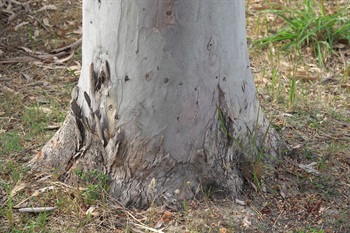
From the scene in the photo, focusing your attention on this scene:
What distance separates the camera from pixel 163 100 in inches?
120

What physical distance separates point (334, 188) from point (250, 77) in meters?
0.86

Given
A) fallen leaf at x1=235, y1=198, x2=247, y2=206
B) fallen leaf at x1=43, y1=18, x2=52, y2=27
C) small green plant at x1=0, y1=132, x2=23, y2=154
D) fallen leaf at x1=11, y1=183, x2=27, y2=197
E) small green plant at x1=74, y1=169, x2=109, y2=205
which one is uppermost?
fallen leaf at x1=43, y1=18, x2=52, y2=27

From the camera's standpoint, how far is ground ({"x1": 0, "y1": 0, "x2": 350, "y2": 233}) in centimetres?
314

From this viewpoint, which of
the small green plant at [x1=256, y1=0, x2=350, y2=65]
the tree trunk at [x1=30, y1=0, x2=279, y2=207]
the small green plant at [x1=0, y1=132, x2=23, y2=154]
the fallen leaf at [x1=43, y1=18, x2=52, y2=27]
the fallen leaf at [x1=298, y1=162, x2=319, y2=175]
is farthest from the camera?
the fallen leaf at [x1=43, y1=18, x2=52, y2=27]

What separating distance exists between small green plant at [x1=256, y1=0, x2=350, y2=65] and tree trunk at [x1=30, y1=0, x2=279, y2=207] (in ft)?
6.38

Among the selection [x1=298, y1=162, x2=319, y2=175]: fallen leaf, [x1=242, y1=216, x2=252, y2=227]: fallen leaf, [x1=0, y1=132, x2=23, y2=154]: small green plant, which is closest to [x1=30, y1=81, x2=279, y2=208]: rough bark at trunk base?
[x1=242, y1=216, x2=252, y2=227]: fallen leaf

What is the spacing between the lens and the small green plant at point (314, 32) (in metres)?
5.14

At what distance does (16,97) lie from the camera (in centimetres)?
455

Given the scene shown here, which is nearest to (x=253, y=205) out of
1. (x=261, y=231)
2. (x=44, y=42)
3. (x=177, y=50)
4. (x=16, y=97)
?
(x=261, y=231)

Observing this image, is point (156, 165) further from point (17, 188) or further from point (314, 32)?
point (314, 32)

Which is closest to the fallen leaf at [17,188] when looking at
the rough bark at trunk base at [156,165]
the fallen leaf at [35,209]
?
the fallen leaf at [35,209]

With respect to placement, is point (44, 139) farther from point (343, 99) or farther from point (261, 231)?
point (343, 99)

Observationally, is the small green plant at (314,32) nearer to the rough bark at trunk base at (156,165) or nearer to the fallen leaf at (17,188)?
the rough bark at trunk base at (156,165)

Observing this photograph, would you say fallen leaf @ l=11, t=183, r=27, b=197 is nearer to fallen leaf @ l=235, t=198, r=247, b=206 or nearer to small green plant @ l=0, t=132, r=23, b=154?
small green plant @ l=0, t=132, r=23, b=154
